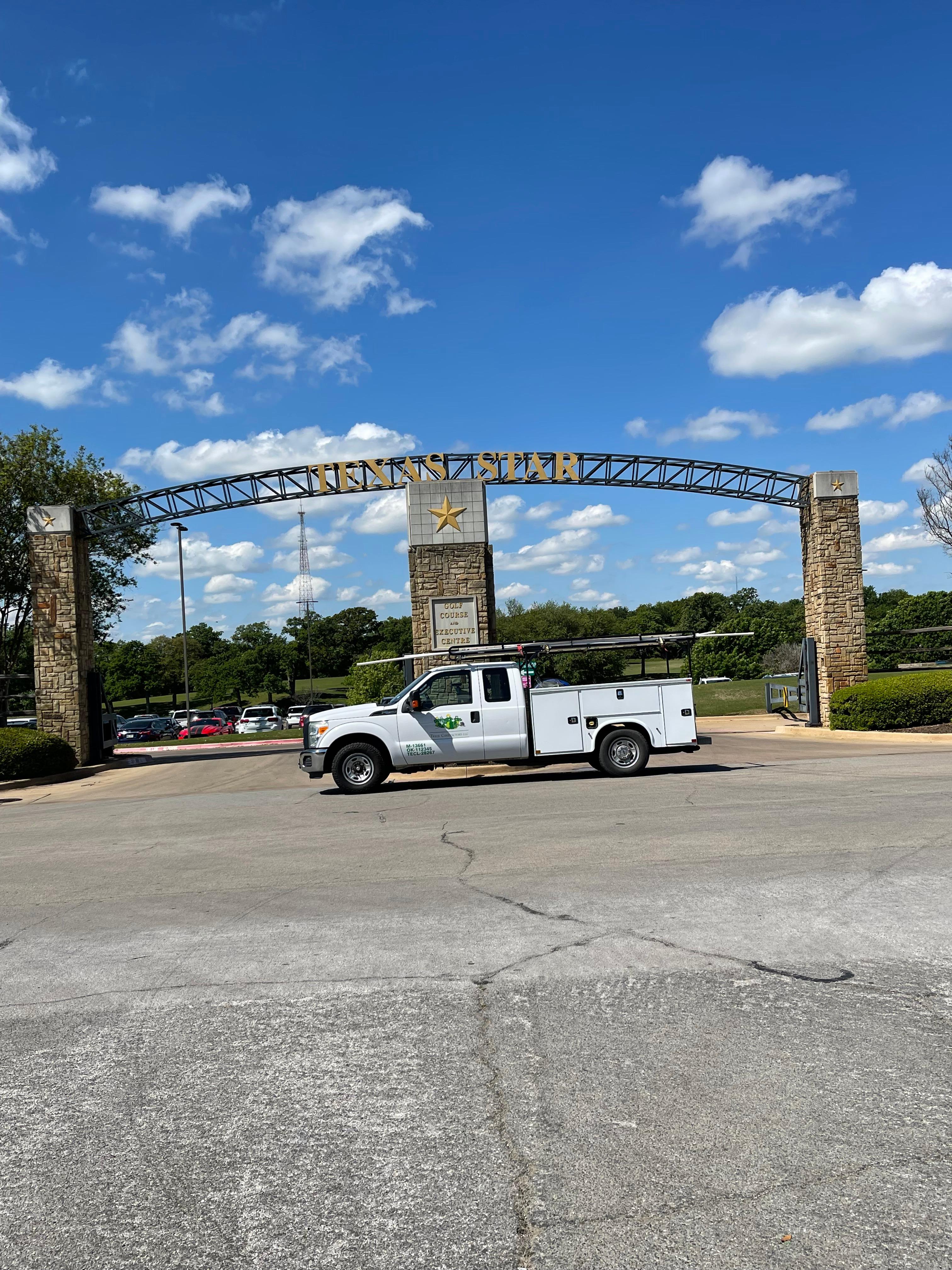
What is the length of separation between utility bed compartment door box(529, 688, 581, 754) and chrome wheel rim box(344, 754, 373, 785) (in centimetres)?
271

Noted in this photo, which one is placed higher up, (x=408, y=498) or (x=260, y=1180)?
(x=408, y=498)

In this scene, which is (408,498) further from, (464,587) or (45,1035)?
(45,1035)

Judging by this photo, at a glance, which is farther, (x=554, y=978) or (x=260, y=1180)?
(x=554, y=978)

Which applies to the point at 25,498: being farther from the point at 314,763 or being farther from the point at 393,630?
the point at 393,630

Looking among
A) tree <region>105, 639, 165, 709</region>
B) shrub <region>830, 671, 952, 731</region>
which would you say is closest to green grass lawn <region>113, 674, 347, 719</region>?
tree <region>105, 639, 165, 709</region>

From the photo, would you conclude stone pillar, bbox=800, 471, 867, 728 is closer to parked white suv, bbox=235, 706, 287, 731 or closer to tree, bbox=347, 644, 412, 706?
tree, bbox=347, 644, 412, 706

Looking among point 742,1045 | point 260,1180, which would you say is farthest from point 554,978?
point 260,1180

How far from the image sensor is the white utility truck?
16141 millimetres

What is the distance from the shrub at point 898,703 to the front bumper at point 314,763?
46.0ft

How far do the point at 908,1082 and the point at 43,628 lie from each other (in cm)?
2478

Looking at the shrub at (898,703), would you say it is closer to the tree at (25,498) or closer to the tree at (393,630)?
the tree at (25,498)

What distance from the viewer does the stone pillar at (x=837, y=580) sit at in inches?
1010

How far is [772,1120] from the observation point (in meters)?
3.68

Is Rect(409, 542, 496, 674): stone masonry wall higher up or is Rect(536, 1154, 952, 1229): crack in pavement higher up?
Rect(409, 542, 496, 674): stone masonry wall
